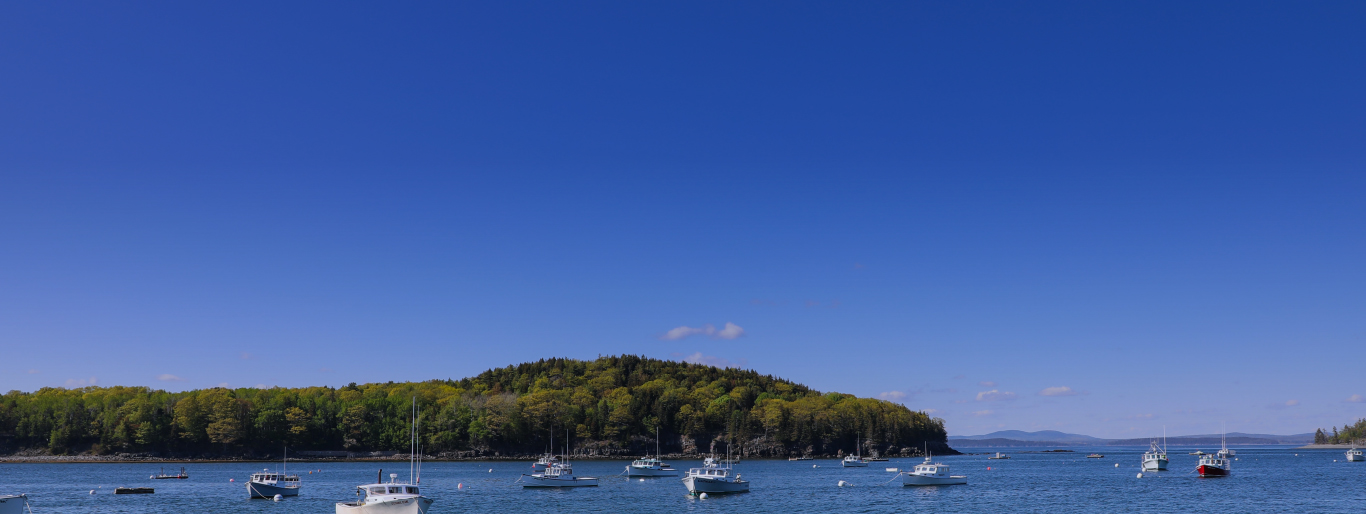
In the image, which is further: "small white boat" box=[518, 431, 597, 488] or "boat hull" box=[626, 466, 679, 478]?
"boat hull" box=[626, 466, 679, 478]

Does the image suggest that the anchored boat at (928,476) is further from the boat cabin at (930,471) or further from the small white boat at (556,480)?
the small white boat at (556,480)

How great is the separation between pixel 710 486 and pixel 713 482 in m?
0.57

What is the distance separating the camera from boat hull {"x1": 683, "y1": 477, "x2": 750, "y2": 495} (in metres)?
91.4

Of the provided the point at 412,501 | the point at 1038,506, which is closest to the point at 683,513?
the point at 412,501

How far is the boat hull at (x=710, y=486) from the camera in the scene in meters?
91.4

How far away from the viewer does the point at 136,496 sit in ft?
313

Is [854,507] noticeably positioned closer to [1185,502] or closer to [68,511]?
[1185,502]

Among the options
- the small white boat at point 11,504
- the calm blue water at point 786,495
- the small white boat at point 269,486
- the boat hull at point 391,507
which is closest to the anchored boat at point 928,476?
the calm blue water at point 786,495

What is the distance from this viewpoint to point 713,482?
9262cm

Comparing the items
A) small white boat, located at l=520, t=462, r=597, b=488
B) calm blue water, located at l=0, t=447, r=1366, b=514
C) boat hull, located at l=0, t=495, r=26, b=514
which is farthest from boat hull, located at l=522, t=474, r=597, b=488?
boat hull, located at l=0, t=495, r=26, b=514

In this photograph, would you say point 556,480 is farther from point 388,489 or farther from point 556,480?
point 388,489

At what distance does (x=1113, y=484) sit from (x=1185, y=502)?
33343mm

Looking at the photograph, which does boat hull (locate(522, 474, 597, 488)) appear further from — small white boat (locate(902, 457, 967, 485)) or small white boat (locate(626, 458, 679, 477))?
small white boat (locate(902, 457, 967, 485))

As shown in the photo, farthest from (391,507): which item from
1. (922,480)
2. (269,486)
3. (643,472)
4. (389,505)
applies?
(643,472)
